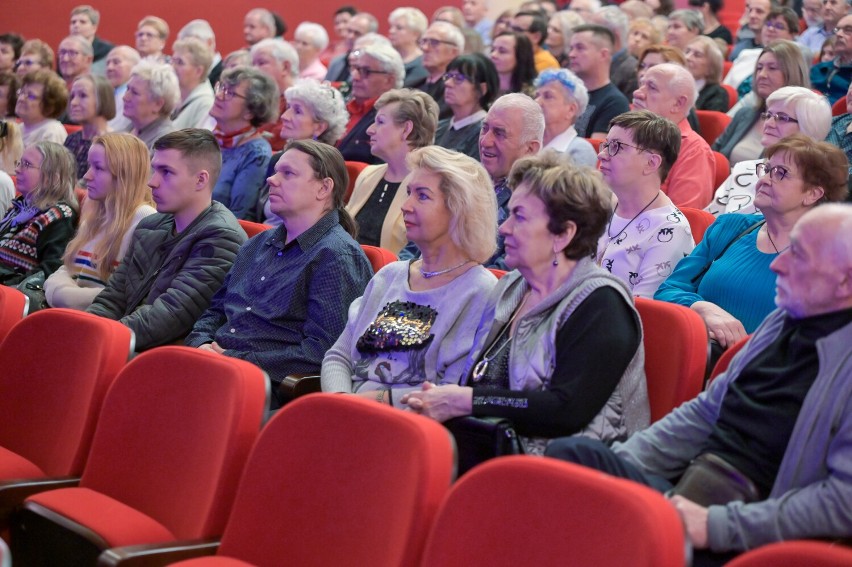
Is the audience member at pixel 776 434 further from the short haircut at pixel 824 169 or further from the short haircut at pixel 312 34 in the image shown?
the short haircut at pixel 312 34

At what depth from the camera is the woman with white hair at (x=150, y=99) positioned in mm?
5348

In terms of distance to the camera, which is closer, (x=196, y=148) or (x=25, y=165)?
(x=196, y=148)

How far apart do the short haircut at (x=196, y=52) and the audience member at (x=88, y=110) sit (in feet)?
2.37

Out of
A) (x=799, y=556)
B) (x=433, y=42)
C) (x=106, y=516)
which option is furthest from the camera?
(x=433, y=42)

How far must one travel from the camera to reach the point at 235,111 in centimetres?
485

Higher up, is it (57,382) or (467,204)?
(467,204)

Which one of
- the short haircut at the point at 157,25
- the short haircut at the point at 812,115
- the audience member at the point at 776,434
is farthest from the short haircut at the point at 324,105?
the short haircut at the point at 157,25

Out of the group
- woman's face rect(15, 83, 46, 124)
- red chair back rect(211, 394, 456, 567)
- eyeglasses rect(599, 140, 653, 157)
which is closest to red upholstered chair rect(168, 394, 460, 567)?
red chair back rect(211, 394, 456, 567)

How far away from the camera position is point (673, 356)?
7.45ft

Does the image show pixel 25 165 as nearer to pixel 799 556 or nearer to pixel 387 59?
pixel 387 59

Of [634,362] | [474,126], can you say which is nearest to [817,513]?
[634,362]

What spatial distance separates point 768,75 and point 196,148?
105 inches

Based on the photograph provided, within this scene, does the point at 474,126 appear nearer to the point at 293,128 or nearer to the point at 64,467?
the point at 293,128

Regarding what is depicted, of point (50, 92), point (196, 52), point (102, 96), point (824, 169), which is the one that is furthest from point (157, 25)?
point (824, 169)
